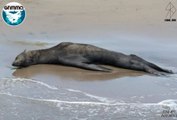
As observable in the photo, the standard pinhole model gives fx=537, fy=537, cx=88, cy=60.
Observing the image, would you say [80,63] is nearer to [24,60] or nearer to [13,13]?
[24,60]

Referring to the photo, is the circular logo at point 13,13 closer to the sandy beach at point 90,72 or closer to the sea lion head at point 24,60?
the sandy beach at point 90,72

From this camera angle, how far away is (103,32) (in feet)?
38.0

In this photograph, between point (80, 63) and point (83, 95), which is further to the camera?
point (80, 63)

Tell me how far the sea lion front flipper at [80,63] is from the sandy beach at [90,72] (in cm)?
10

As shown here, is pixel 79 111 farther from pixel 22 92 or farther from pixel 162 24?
pixel 162 24

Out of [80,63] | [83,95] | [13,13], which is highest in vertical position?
[13,13]

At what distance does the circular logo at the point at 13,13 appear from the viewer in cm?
1209

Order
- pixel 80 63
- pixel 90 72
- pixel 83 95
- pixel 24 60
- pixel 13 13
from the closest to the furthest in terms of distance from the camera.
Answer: pixel 83 95, pixel 90 72, pixel 80 63, pixel 24 60, pixel 13 13

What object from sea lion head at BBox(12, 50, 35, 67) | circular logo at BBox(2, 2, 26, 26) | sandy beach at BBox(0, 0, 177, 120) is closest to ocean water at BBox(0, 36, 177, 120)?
sandy beach at BBox(0, 0, 177, 120)

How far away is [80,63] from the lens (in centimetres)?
883

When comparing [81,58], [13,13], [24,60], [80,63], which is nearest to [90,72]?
[80,63]

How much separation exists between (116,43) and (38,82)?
9.81 ft

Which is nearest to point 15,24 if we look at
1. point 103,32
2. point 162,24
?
point 103,32

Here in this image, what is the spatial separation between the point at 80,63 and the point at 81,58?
0.25 m
